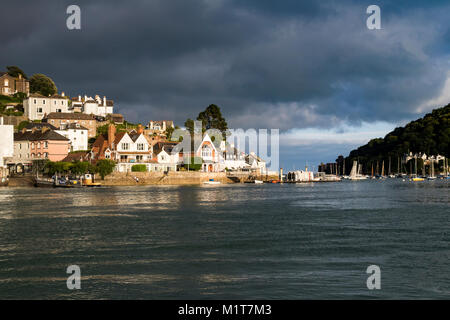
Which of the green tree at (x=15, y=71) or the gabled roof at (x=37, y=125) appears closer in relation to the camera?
the gabled roof at (x=37, y=125)

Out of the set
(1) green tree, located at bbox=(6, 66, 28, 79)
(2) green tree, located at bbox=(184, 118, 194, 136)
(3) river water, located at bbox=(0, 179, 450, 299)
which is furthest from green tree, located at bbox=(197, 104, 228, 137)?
(3) river water, located at bbox=(0, 179, 450, 299)

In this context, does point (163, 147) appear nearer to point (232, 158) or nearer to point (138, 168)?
point (138, 168)

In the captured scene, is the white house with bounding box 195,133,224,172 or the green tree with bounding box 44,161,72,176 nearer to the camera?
the green tree with bounding box 44,161,72,176

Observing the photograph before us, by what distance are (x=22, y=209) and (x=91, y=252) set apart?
2680cm

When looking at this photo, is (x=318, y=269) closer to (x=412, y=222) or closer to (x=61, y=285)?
(x=61, y=285)

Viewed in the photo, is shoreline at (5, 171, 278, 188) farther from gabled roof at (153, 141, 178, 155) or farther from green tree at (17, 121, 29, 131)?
green tree at (17, 121, 29, 131)

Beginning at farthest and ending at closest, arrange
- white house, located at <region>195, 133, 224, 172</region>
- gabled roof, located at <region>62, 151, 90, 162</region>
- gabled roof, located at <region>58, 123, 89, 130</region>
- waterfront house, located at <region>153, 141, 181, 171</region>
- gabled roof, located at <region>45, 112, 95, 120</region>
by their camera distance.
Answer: gabled roof, located at <region>45, 112, 95, 120</region>
gabled roof, located at <region>58, 123, 89, 130</region>
white house, located at <region>195, 133, 224, 172</region>
waterfront house, located at <region>153, 141, 181, 171</region>
gabled roof, located at <region>62, 151, 90, 162</region>

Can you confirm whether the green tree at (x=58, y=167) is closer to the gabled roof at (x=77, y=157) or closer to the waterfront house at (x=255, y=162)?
the gabled roof at (x=77, y=157)

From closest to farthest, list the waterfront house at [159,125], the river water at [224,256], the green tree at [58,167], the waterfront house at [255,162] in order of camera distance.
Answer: the river water at [224,256]
the green tree at [58,167]
the waterfront house at [255,162]
the waterfront house at [159,125]

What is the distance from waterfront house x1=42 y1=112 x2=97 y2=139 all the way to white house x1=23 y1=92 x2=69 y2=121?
19.8ft

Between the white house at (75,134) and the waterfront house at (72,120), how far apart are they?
2864 millimetres

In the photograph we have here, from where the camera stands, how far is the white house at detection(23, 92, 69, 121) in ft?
462

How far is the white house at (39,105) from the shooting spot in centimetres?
14088

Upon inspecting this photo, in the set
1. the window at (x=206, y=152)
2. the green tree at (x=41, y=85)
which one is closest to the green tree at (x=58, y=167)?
the window at (x=206, y=152)
